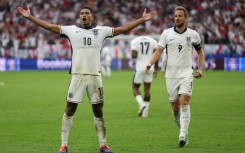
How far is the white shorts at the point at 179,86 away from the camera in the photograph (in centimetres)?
1315

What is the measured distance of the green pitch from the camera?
509 inches

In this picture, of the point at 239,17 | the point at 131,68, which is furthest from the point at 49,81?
the point at 239,17

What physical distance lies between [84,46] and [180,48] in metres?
2.38

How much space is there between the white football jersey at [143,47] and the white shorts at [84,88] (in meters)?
8.14

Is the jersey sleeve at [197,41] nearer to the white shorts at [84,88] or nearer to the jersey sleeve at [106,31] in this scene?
the jersey sleeve at [106,31]

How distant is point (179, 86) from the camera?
524 inches

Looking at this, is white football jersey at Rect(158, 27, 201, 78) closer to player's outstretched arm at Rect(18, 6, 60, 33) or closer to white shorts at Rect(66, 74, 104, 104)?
white shorts at Rect(66, 74, 104, 104)

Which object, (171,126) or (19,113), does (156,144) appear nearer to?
(171,126)

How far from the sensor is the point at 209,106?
22469 millimetres

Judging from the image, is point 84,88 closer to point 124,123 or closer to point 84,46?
point 84,46

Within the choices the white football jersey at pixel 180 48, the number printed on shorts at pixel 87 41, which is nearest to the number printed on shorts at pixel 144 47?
the white football jersey at pixel 180 48

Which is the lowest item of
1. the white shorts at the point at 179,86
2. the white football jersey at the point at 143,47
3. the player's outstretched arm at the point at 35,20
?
the white shorts at the point at 179,86

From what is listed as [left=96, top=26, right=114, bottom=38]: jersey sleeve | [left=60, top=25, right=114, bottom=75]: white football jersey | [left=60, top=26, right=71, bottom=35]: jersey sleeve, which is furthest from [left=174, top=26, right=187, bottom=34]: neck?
[left=60, top=26, right=71, bottom=35]: jersey sleeve

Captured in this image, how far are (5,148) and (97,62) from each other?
248cm
